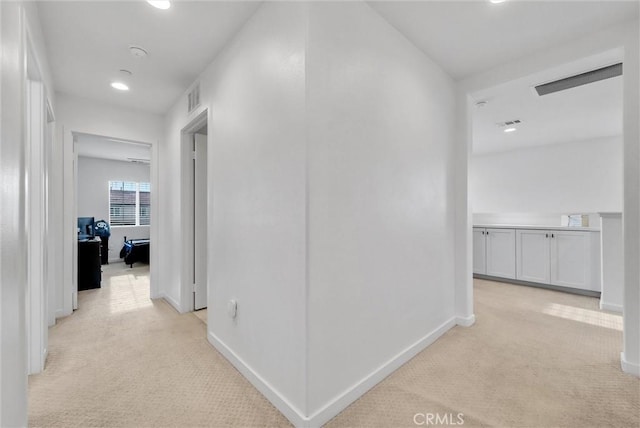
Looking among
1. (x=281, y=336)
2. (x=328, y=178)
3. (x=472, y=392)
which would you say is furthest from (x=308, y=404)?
(x=328, y=178)

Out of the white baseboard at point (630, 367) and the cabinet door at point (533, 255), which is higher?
the cabinet door at point (533, 255)

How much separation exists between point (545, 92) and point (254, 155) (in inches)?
126

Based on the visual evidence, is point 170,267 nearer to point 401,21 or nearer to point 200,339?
point 200,339

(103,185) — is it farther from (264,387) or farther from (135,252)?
(264,387)

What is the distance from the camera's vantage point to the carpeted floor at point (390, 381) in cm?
162

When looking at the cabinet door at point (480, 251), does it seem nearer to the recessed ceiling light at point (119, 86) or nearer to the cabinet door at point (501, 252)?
the cabinet door at point (501, 252)

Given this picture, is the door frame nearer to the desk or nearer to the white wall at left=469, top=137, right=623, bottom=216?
the desk

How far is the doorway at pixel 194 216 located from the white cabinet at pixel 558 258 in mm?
4814

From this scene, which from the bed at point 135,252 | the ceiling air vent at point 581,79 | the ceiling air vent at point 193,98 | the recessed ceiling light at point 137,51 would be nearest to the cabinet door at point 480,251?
the ceiling air vent at point 581,79

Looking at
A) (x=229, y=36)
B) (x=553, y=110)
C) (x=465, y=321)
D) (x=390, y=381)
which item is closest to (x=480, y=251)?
(x=553, y=110)

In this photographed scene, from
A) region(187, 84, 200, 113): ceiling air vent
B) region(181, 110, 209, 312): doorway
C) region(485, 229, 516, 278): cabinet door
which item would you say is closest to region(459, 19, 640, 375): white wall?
region(485, 229, 516, 278): cabinet door

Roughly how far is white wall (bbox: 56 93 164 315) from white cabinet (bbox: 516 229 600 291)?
5.53 meters

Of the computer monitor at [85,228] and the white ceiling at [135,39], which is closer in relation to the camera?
the white ceiling at [135,39]
